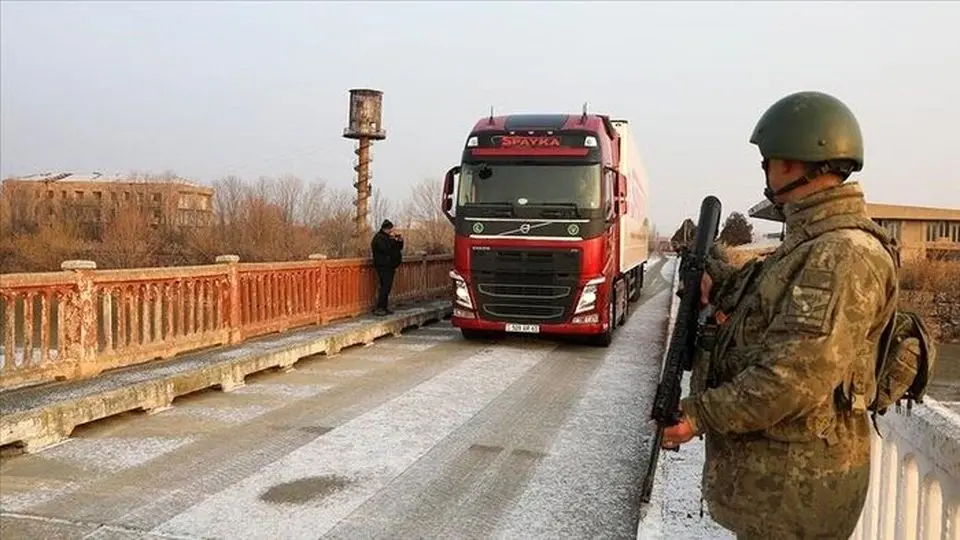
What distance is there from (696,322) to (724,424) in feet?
1.87

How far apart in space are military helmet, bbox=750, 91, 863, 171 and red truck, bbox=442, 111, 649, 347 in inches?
352

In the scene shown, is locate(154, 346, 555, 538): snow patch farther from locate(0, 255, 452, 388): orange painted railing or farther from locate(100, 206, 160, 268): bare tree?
locate(100, 206, 160, 268): bare tree

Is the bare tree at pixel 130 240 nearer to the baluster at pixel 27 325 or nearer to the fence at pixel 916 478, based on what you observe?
the baluster at pixel 27 325

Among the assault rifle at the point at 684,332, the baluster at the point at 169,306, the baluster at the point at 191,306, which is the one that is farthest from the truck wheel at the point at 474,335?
the assault rifle at the point at 684,332

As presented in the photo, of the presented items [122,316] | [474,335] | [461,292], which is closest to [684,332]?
[122,316]

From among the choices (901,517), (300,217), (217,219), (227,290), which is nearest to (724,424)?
(901,517)

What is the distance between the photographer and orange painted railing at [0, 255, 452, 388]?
712 cm

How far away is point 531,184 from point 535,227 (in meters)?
0.69

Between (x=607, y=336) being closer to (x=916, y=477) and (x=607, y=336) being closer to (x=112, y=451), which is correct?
(x=112, y=451)

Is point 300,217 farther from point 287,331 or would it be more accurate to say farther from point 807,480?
point 807,480

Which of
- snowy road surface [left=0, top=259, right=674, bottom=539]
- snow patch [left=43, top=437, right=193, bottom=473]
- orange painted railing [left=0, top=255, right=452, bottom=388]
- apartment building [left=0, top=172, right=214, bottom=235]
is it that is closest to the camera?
snowy road surface [left=0, top=259, right=674, bottom=539]

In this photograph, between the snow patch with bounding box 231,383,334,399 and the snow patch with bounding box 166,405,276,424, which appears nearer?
the snow patch with bounding box 166,405,276,424

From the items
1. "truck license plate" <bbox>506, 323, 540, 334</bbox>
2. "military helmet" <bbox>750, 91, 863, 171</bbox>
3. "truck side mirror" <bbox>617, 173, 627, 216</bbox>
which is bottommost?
"truck license plate" <bbox>506, 323, 540, 334</bbox>

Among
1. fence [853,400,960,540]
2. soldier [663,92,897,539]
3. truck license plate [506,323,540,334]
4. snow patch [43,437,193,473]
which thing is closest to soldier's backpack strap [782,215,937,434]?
soldier [663,92,897,539]
